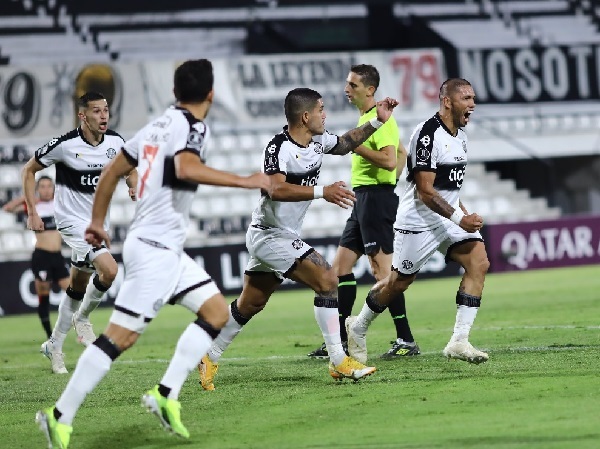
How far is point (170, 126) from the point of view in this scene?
6578mm

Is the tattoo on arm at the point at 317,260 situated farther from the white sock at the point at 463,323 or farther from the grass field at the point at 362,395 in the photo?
the white sock at the point at 463,323

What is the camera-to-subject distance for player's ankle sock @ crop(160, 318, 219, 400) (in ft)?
21.8

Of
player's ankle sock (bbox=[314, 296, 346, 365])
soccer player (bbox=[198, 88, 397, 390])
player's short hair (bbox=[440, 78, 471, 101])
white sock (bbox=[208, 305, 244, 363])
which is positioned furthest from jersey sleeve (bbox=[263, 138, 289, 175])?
player's short hair (bbox=[440, 78, 471, 101])

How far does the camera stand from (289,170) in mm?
8531

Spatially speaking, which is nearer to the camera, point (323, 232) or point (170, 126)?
point (170, 126)

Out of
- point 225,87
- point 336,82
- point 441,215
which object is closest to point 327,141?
point 441,215

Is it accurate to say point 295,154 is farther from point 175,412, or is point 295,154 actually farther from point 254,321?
point 254,321

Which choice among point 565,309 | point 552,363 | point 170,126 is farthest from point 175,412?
point 565,309

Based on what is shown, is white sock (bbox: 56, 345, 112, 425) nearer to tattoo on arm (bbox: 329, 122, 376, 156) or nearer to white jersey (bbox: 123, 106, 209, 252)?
white jersey (bbox: 123, 106, 209, 252)

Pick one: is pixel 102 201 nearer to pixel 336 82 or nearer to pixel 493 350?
pixel 493 350

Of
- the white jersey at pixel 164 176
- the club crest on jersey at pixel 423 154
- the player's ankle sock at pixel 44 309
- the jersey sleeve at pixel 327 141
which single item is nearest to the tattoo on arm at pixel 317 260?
the jersey sleeve at pixel 327 141

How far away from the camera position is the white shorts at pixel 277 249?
850cm

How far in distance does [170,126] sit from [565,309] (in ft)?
28.5

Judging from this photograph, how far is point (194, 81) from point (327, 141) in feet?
7.51
